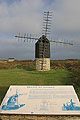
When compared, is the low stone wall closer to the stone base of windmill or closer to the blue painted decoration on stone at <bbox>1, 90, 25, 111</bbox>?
the blue painted decoration on stone at <bbox>1, 90, 25, 111</bbox>

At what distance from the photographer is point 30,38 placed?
699 inches

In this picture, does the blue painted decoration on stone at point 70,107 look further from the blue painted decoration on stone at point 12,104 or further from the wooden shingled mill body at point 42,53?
the wooden shingled mill body at point 42,53

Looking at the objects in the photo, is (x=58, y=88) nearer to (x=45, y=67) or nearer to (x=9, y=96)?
(x=9, y=96)

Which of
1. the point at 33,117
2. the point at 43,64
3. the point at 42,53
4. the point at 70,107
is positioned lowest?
the point at 33,117

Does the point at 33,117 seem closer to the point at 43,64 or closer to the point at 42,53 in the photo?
the point at 43,64

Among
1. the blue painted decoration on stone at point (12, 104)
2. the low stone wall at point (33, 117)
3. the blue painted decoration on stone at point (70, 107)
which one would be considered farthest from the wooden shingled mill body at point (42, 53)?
the low stone wall at point (33, 117)

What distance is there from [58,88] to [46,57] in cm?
1025

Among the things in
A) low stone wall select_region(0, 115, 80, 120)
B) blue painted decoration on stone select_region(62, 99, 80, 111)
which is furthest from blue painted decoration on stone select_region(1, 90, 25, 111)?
blue painted decoration on stone select_region(62, 99, 80, 111)

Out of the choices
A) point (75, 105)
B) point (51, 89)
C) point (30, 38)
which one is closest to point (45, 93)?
point (51, 89)

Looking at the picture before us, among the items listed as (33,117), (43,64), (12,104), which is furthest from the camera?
(43,64)

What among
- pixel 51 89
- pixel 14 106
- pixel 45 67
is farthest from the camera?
pixel 45 67

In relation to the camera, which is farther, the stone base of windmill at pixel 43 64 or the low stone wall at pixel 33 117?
the stone base of windmill at pixel 43 64

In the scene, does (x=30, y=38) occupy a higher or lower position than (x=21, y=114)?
higher

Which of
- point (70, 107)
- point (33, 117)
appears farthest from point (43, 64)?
point (33, 117)
